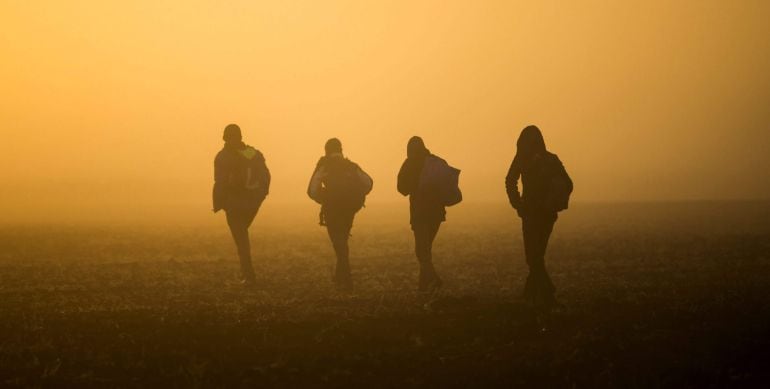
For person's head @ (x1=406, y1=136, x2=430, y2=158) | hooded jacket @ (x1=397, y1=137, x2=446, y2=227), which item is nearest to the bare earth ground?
hooded jacket @ (x1=397, y1=137, x2=446, y2=227)

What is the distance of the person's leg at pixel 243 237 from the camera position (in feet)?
43.0

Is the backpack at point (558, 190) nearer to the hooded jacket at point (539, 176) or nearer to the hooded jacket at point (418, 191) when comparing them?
the hooded jacket at point (539, 176)

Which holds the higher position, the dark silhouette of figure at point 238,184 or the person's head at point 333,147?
the person's head at point 333,147

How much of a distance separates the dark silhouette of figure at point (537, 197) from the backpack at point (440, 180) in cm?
245

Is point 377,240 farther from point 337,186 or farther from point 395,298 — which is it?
point 395,298

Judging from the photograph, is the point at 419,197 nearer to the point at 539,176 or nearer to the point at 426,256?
the point at 426,256

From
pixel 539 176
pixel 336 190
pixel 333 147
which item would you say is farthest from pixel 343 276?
pixel 539 176

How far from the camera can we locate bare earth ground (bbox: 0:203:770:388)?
673 cm

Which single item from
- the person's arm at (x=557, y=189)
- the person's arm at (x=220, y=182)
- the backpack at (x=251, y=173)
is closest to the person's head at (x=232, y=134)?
the backpack at (x=251, y=173)

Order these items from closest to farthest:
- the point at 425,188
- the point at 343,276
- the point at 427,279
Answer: the point at 427,279 < the point at 425,188 < the point at 343,276

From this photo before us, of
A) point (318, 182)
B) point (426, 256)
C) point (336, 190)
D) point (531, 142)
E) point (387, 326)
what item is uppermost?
point (531, 142)

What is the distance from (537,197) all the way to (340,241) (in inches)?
166

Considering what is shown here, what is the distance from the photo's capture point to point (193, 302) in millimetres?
10945

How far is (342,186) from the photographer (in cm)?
1331
